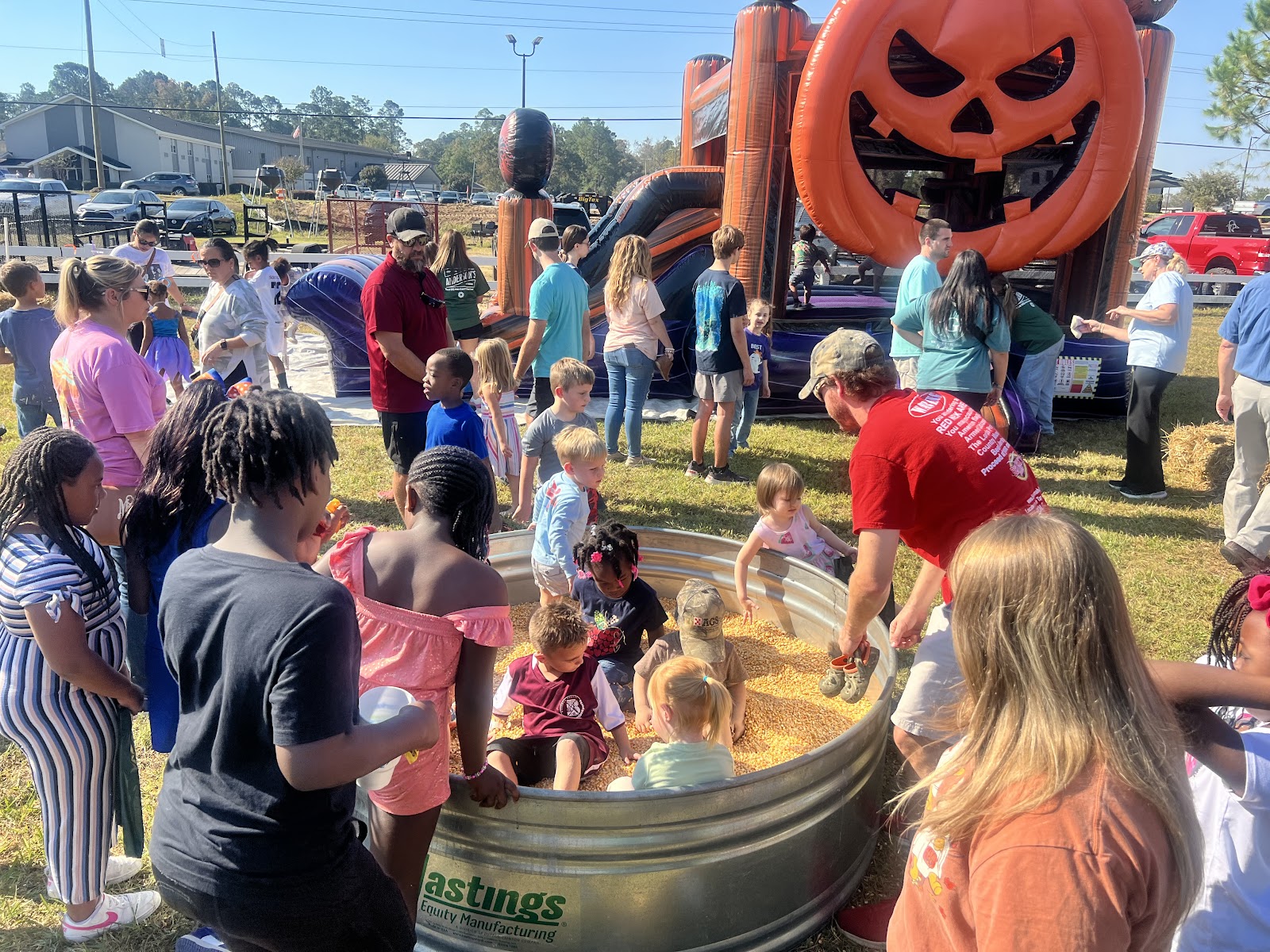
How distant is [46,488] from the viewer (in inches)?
88.6

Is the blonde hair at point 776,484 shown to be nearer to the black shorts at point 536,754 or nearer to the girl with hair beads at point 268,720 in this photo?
the black shorts at point 536,754

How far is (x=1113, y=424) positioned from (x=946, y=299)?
4.29m

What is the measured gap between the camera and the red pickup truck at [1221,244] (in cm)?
1970

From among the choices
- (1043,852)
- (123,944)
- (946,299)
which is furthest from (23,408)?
(1043,852)

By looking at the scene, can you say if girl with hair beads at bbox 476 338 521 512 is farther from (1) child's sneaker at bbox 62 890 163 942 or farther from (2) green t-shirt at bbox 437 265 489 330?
(1) child's sneaker at bbox 62 890 163 942

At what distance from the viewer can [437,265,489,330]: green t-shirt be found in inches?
269

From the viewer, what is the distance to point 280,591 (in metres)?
1.44

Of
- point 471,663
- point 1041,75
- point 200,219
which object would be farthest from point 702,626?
point 200,219

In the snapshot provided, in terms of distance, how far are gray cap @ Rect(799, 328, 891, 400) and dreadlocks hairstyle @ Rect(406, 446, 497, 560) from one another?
108 centimetres

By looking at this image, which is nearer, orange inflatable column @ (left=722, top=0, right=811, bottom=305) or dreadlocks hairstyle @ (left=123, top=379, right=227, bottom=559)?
dreadlocks hairstyle @ (left=123, top=379, right=227, bottom=559)

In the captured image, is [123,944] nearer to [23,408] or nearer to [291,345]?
[23,408]

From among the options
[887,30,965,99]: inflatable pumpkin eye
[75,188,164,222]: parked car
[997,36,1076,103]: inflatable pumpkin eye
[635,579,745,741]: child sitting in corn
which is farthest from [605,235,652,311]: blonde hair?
[75,188,164,222]: parked car

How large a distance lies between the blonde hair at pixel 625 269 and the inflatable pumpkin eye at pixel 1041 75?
149 inches

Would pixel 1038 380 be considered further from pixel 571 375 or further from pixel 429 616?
pixel 429 616
